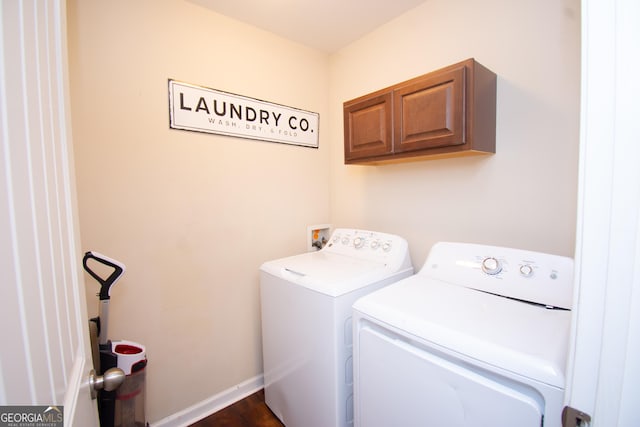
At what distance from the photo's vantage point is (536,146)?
1286mm

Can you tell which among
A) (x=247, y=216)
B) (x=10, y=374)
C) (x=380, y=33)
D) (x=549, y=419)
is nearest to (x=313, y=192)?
(x=247, y=216)

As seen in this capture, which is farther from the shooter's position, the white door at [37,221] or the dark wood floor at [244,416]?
the dark wood floor at [244,416]

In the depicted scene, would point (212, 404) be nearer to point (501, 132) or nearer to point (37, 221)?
point (37, 221)

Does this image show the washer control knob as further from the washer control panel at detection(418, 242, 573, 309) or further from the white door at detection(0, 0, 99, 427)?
the white door at detection(0, 0, 99, 427)

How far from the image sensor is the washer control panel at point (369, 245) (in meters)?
1.64

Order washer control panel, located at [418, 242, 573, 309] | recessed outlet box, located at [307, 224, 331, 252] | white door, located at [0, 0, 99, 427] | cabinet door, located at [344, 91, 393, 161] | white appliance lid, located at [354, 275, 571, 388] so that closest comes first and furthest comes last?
1. white door, located at [0, 0, 99, 427]
2. white appliance lid, located at [354, 275, 571, 388]
3. washer control panel, located at [418, 242, 573, 309]
4. cabinet door, located at [344, 91, 393, 161]
5. recessed outlet box, located at [307, 224, 331, 252]

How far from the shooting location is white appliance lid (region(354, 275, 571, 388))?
733mm

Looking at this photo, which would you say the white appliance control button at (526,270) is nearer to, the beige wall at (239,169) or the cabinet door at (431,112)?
the beige wall at (239,169)

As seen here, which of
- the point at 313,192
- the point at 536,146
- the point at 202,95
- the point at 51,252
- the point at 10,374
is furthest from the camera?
the point at 313,192

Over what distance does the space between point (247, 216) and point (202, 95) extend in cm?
82

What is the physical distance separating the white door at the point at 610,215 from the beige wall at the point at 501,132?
3.46 ft

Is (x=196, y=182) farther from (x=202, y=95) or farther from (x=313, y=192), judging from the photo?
(x=313, y=192)

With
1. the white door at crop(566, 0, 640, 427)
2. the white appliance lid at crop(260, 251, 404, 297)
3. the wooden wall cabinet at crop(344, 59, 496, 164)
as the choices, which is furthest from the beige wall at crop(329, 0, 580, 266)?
the white door at crop(566, 0, 640, 427)

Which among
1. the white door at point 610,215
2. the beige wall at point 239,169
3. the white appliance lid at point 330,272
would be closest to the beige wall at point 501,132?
the beige wall at point 239,169
